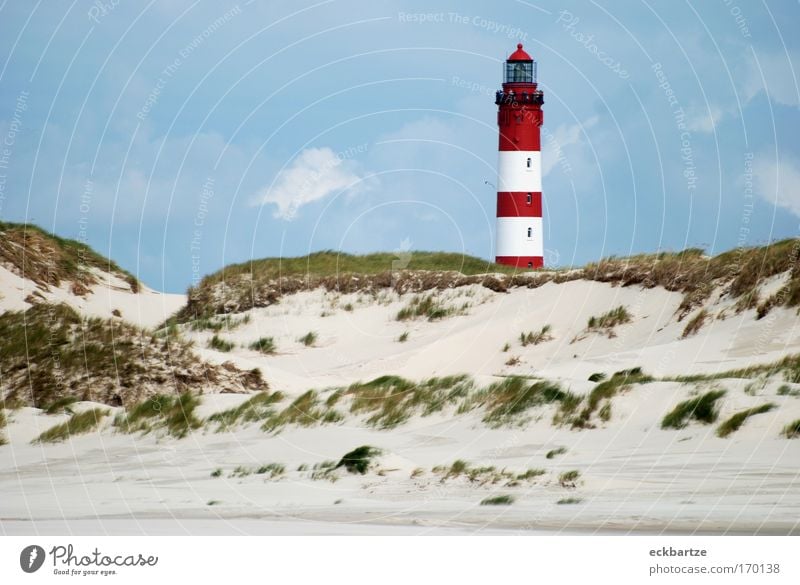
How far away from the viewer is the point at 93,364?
2720 centimetres

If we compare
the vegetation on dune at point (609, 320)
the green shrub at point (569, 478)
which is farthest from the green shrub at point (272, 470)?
the vegetation on dune at point (609, 320)

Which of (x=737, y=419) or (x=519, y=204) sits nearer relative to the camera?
(x=737, y=419)

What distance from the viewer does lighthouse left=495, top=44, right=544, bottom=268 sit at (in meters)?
47.0

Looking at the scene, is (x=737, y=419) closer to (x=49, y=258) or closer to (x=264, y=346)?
(x=264, y=346)

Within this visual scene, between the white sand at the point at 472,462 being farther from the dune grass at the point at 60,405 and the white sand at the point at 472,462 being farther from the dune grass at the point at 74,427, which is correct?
the dune grass at the point at 60,405

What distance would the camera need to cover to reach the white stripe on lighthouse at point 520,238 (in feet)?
154

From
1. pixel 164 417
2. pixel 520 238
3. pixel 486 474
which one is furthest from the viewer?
pixel 520 238

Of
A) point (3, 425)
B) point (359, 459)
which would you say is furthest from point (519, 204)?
point (359, 459)

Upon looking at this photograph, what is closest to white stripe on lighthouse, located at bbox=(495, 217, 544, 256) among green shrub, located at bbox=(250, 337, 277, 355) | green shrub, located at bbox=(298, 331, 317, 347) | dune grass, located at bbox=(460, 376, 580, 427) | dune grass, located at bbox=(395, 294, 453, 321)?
dune grass, located at bbox=(395, 294, 453, 321)

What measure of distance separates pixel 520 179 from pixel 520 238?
193 cm

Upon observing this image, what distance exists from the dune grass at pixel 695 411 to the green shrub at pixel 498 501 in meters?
3.39

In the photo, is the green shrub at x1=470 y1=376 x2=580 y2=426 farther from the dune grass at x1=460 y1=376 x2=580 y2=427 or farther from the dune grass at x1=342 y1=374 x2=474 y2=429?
the dune grass at x1=342 y1=374 x2=474 y2=429

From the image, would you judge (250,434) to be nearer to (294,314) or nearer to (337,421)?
(337,421)

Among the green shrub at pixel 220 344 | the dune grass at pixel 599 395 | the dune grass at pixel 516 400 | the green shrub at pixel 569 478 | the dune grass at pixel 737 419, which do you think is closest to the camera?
the green shrub at pixel 569 478
